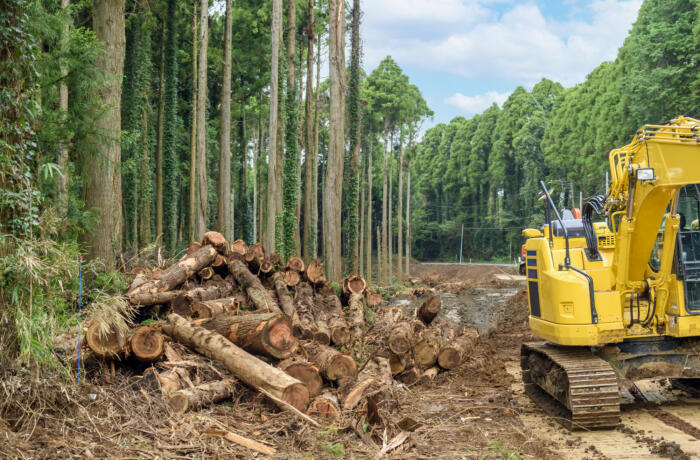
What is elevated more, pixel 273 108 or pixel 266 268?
pixel 273 108

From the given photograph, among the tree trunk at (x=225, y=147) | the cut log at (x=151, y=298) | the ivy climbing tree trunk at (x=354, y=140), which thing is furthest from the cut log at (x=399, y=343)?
the tree trunk at (x=225, y=147)

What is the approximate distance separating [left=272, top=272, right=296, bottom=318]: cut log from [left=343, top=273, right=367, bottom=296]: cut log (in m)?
1.99

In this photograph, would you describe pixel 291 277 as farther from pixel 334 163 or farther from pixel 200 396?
pixel 200 396

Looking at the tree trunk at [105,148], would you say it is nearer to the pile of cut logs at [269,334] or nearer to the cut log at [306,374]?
the pile of cut logs at [269,334]

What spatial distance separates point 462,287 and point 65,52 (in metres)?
22.5

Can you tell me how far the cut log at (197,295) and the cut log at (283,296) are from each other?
107 centimetres

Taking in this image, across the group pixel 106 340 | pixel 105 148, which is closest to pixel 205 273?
pixel 105 148

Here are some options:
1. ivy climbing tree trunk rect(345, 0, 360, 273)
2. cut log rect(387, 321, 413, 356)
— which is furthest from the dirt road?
ivy climbing tree trunk rect(345, 0, 360, 273)

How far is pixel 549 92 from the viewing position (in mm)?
55812

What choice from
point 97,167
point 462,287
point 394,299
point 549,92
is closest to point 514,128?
point 549,92

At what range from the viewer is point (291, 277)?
1278cm

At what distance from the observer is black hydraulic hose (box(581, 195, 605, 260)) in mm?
7363

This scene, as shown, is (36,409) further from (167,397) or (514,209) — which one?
(514,209)

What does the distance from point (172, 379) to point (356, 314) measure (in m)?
6.49
